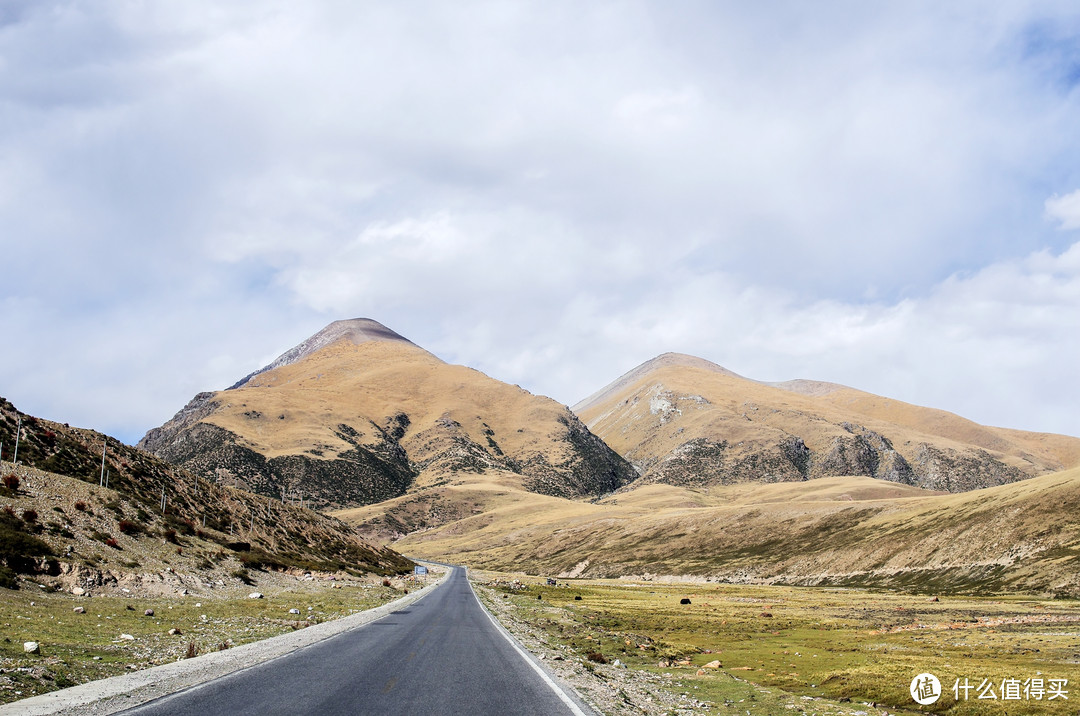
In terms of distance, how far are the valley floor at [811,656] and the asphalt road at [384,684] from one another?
2.00 m

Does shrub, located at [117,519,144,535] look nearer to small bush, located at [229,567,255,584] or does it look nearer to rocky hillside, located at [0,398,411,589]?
rocky hillside, located at [0,398,411,589]

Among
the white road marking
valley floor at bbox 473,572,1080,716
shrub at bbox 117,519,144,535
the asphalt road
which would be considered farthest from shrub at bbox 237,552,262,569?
the asphalt road

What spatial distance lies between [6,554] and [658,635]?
114 feet

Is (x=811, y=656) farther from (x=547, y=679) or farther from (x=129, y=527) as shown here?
(x=129, y=527)

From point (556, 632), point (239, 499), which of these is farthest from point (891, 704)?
point (239, 499)

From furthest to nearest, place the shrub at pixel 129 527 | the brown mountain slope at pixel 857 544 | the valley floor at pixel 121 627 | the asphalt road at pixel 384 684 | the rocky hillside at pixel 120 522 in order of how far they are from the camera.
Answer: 1. the brown mountain slope at pixel 857 544
2. the shrub at pixel 129 527
3. the rocky hillside at pixel 120 522
4. the valley floor at pixel 121 627
5. the asphalt road at pixel 384 684

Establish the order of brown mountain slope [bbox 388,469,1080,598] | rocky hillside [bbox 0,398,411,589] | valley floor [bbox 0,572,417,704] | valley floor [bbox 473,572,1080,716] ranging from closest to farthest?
1. valley floor [bbox 0,572,417,704]
2. valley floor [bbox 473,572,1080,716]
3. rocky hillside [bbox 0,398,411,589]
4. brown mountain slope [bbox 388,469,1080,598]

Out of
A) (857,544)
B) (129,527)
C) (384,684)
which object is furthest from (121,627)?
(857,544)

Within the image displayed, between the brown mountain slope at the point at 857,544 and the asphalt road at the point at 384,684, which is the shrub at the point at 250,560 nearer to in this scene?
the asphalt road at the point at 384,684

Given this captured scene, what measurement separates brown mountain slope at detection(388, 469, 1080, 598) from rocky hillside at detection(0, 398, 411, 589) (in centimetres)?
6601

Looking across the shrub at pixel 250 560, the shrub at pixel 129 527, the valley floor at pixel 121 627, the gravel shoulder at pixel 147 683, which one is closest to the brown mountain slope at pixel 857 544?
the valley floor at pixel 121 627

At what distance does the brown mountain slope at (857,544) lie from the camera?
254 feet

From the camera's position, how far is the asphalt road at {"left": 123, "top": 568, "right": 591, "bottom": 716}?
13.5m

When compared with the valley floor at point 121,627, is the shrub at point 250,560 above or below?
below
